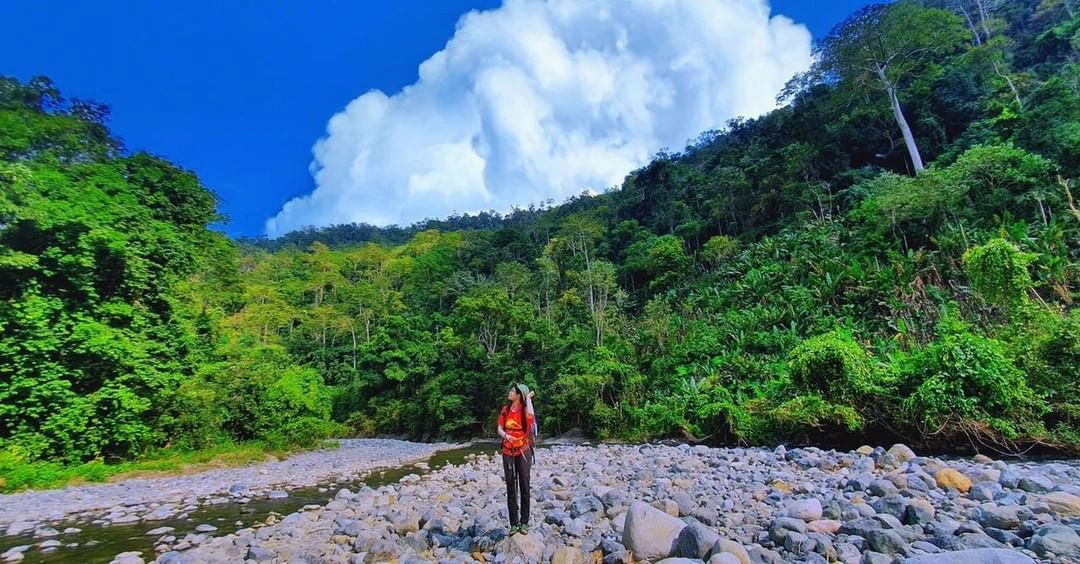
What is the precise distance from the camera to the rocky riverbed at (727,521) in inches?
152

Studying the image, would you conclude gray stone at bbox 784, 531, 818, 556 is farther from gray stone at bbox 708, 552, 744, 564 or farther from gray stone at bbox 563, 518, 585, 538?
gray stone at bbox 563, 518, 585, 538

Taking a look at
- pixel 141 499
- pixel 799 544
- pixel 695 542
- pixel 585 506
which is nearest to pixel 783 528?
pixel 799 544

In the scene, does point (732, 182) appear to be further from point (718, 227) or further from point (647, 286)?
point (647, 286)

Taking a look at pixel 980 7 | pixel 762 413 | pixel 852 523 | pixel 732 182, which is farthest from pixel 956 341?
pixel 980 7

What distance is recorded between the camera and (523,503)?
506 cm

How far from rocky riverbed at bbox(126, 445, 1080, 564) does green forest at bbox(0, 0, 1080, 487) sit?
3.35m

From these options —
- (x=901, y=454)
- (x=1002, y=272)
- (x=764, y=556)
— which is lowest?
(x=901, y=454)

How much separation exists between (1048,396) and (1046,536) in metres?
7.77

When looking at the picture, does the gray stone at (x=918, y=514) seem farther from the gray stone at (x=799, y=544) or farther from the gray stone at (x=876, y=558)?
the gray stone at (x=799, y=544)

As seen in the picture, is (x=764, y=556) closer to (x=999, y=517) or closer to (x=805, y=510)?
(x=805, y=510)

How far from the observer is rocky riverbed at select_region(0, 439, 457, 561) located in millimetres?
6891

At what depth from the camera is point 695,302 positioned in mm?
29266

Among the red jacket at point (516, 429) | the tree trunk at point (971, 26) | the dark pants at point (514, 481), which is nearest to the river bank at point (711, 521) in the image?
the dark pants at point (514, 481)

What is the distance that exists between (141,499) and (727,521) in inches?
409
